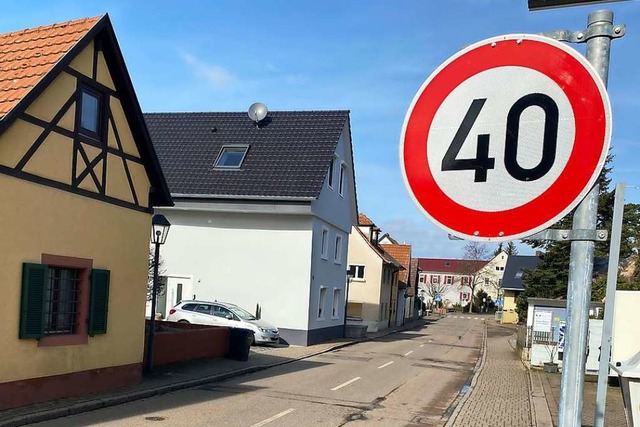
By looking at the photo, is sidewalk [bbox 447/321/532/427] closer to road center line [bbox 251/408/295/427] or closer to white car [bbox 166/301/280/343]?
road center line [bbox 251/408/295/427]

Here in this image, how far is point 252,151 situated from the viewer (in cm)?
2647

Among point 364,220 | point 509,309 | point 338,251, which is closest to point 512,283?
point 509,309

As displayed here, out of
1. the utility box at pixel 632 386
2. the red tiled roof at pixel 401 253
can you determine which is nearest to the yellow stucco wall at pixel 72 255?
the utility box at pixel 632 386

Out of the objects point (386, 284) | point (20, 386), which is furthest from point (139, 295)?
point (386, 284)

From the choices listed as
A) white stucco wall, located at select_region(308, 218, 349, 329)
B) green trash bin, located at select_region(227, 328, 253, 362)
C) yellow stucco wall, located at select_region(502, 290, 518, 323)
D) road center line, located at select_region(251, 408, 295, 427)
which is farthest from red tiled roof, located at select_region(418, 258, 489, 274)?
road center line, located at select_region(251, 408, 295, 427)

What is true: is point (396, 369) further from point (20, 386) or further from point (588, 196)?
point (588, 196)

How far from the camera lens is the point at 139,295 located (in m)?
12.8

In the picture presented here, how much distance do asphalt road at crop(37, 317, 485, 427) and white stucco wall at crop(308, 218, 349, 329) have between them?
401 cm

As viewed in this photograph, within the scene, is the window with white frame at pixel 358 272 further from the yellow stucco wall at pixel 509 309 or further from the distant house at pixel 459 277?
the distant house at pixel 459 277

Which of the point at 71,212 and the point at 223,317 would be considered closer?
the point at 71,212

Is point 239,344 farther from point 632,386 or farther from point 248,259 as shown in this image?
point 632,386

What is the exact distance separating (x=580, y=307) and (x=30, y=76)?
1054 centimetres

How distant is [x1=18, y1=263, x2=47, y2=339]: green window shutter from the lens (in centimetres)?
948

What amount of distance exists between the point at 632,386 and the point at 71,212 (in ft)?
34.1
